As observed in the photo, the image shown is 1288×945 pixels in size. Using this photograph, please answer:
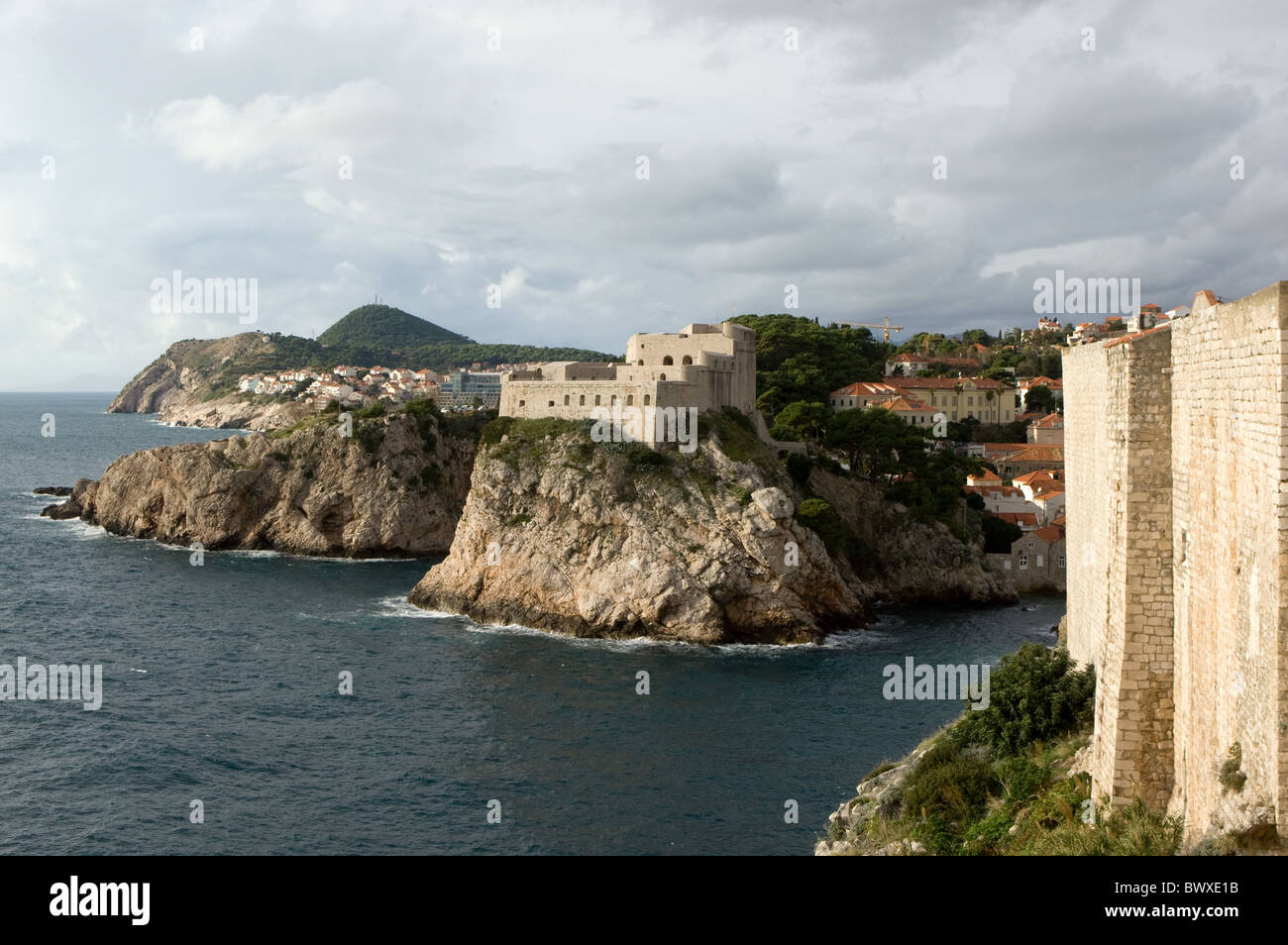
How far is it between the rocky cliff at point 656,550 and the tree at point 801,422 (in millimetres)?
9139

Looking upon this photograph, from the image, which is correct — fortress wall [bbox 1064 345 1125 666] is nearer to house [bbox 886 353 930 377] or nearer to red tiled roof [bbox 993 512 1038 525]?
red tiled roof [bbox 993 512 1038 525]

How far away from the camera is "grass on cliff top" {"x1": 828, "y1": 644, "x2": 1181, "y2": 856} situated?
13492 mm

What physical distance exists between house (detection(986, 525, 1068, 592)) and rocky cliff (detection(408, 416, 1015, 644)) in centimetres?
310

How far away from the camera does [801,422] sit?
201 feet

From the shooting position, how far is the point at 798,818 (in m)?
24.9

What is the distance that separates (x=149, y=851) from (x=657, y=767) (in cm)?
1331

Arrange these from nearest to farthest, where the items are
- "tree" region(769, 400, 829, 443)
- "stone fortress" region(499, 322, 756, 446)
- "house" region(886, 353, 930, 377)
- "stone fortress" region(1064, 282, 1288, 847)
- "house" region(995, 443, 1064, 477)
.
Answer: "stone fortress" region(1064, 282, 1288, 847), "stone fortress" region(499, 322, 756, 446), "tree" region(769, 400, 829, 443), "house" region(995, 443, 1064, 477), "house" region(886, 353, 930, 377)

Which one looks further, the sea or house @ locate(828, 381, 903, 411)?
house @ locate(828, 381, 903, 411)

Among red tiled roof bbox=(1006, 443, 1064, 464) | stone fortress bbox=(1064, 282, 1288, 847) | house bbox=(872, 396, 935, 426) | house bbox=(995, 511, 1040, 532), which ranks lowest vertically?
house bbox=(995, 511, 1040, 532)

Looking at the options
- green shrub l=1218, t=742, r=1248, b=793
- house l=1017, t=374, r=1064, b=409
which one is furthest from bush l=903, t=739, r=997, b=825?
house l=1017, t=374, r=1064, b=409

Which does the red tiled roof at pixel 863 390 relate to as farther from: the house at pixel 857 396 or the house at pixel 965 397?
the house at pixel 965 397

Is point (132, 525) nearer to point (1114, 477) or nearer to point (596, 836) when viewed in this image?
point (596, 836)
